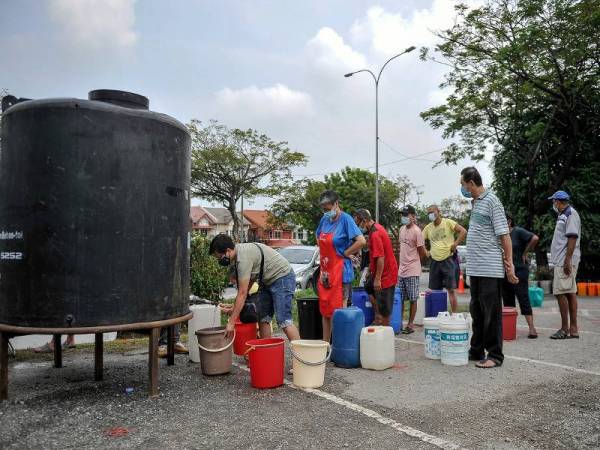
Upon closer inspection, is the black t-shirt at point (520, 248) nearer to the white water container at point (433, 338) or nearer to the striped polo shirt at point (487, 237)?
the striped polo shirt at point (487, 237)

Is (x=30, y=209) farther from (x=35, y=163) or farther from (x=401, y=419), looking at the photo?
(x=401, y=419)

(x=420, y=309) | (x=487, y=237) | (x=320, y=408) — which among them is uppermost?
(x=487, y=237)

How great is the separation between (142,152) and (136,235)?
2.37 feet

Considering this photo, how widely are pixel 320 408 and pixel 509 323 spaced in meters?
4.09

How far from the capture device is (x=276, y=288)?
5.40m

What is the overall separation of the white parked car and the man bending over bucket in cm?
743

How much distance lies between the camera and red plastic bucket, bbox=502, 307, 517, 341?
22.8 feet

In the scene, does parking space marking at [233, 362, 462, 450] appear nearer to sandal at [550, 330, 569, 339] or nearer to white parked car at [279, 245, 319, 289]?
sandal at [550, 330, 569, 339]

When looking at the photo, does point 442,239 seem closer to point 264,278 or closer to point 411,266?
point 411,266

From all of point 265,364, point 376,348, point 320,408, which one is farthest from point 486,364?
point 265,364

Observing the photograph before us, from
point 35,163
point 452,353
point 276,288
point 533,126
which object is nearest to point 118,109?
point 35,163

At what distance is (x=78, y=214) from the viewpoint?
158 inches

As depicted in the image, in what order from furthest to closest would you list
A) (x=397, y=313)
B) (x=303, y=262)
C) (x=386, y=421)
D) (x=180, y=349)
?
1. (x=303, y=262)
2. (x=397, y=313)
3. (x=180, y=349)
4. (x=386, y=421)

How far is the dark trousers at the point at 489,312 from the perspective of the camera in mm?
5426
